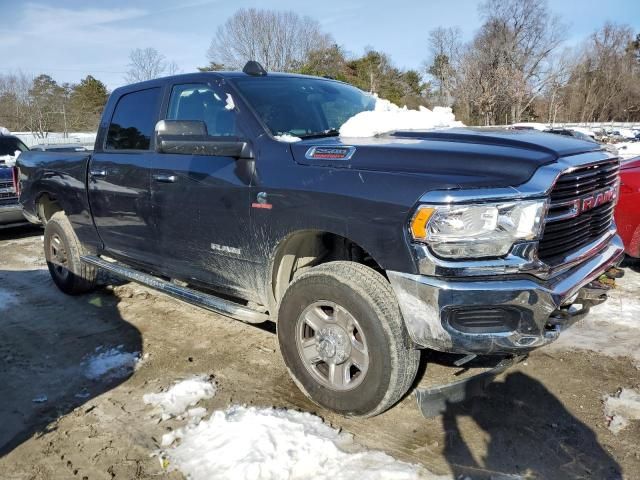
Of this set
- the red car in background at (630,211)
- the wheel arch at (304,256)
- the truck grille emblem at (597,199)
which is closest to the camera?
the truck grille emblem at (597,199)

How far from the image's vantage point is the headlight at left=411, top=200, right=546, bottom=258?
7.66 feet

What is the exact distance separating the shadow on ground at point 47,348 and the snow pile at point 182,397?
43 centimetres

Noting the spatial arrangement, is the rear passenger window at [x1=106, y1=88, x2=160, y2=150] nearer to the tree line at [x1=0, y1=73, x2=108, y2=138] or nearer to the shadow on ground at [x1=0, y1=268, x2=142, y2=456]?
the shadow on ground at [x1=0, y1=268, x2=142, y2=456]

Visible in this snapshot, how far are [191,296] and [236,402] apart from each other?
36.2 inches

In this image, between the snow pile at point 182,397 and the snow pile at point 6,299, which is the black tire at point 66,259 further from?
the snow pile at point 182,397

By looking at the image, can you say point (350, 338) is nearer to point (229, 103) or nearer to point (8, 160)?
point (229, 103)

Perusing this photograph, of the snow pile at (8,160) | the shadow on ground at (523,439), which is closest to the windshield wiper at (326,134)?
the shadow on ground at (523,439)

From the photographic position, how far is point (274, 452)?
255 cm

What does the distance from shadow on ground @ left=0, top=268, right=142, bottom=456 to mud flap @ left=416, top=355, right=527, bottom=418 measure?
2073mm

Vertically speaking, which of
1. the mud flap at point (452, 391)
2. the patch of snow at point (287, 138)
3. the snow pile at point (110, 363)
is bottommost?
the snow pile at point (110, 363)

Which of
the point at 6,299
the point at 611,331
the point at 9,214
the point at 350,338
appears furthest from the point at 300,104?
the point at 9,214

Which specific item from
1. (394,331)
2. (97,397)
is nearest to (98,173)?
(97,397)

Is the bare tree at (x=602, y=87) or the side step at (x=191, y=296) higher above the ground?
the bare tree at (x=602, y=87)

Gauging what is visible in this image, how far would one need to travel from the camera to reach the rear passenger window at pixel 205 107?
348 centimetres
